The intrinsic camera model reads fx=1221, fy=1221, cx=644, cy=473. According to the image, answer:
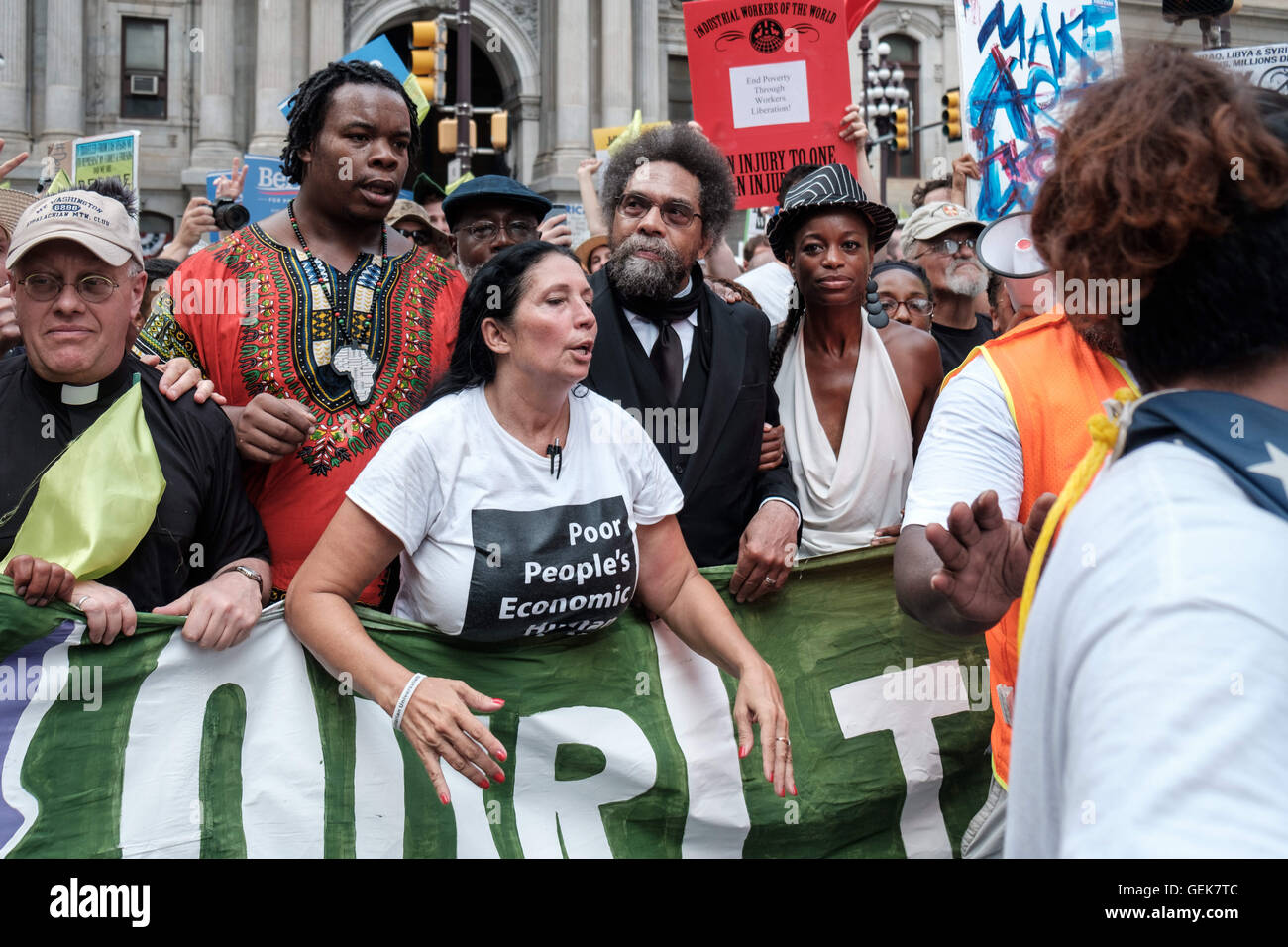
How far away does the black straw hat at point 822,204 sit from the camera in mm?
4102

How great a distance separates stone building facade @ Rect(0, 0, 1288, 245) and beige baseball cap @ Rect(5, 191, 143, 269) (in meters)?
25.8

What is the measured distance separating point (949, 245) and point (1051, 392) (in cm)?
395

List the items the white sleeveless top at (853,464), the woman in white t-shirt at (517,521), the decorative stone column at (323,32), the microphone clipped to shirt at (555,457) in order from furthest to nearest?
the decorative stone column at (323,32)
the white sleeveless top at (853,464)
the microphone clipped to shirt at (555,457)
the woman in white t-shirt at (517,521)

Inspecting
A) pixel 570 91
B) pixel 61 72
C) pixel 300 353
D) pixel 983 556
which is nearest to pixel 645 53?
pixel 570 91

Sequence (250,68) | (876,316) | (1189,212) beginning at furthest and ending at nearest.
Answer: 1. (250,68)
2. (876,316)
3. (1189,212)

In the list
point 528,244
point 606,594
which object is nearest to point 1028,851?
point 606,594

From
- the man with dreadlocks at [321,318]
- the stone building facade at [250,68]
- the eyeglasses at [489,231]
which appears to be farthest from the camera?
the stone building facade at [250,68]

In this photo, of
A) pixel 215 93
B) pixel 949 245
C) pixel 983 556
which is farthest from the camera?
pixel 215 93

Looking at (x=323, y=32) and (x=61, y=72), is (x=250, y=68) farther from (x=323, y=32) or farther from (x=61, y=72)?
(x=61, y=72)

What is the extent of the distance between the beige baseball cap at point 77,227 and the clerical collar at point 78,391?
0.30m

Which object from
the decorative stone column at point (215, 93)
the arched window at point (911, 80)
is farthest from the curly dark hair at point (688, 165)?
the arched window at point (911, 80)

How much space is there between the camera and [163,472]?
121 inches

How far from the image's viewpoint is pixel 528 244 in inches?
129

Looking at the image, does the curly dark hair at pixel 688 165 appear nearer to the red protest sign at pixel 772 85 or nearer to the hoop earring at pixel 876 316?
the hoop earring at pixel 876 316
